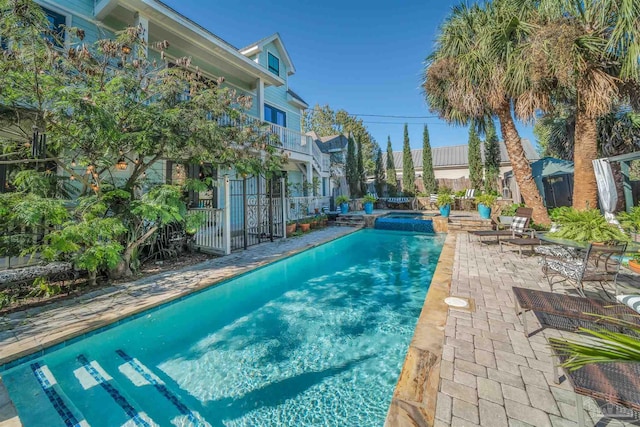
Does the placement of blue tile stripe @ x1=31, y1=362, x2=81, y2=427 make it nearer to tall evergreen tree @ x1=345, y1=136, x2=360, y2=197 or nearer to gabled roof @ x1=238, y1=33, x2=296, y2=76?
gabled roof @ x1=238, y1=33, x2=296, y2=76

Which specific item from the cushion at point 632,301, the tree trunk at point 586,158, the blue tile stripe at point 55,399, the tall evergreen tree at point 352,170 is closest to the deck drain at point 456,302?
the cushion at point 632,301

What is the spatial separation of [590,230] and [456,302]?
394 centimetres

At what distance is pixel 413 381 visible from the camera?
2605 mm

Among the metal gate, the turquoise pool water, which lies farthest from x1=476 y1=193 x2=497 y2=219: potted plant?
the metal gate

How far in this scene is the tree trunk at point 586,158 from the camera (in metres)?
8.30

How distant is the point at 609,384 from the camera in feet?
5.81

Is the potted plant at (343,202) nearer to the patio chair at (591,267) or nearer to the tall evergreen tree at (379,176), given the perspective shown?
the tall evergreen tree at (379,176)

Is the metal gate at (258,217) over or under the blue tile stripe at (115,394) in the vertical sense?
over

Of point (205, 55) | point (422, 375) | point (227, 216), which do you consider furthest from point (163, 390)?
point (205, 55)

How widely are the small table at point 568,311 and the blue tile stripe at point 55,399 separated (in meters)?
4.93

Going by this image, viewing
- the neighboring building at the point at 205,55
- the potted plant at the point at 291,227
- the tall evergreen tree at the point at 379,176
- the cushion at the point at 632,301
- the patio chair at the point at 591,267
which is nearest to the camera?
the cushion at the point at 632,301

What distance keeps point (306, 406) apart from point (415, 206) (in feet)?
67.6

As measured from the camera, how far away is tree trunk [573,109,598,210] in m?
8.30

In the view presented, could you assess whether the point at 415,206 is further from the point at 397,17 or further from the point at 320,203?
the point at 397,17
